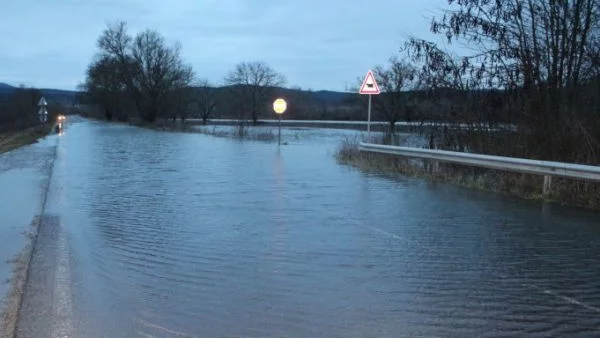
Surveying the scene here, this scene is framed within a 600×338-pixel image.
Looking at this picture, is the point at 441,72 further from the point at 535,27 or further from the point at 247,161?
the point at 247,161

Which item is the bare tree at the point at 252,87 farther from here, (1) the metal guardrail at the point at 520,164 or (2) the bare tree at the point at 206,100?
(1) the metal guardrail at the point at 520,164

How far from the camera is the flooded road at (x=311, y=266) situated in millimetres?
5477

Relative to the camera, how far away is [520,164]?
1316cm

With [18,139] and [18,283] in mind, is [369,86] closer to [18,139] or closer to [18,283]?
[18,283]

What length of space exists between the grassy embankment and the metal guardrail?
14.7 inches

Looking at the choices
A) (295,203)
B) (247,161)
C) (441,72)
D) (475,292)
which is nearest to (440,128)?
(441,72)

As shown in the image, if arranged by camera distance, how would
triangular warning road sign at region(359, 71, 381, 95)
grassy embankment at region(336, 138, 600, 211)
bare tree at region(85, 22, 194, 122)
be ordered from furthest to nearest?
bare tree at region(85, 22, 194, 122) < triangular warning road sign at region(359, 71, 381, 95) < grassy embankment at region(336, 138, 600, 211)

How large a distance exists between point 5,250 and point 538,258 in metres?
6.40

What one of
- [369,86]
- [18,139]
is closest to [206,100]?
[18,139]

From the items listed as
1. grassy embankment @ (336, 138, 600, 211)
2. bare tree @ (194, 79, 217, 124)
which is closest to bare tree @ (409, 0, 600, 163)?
grassy embankment @ (336, 138, 600, 211)

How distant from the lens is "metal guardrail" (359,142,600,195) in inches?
450

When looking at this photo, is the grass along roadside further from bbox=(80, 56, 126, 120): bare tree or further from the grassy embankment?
bbox=(80, 56, 126, 120): bare tree

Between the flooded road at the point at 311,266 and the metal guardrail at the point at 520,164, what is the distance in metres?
0.81

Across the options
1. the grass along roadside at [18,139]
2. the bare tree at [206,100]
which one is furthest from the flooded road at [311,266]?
the bare tree at [206,100]
